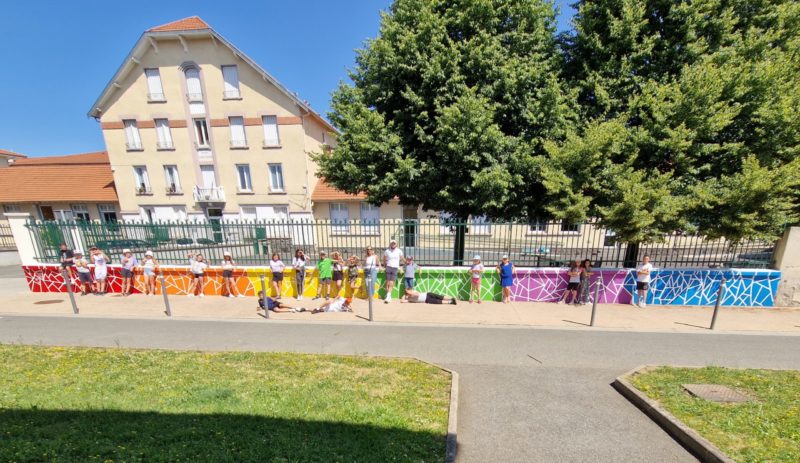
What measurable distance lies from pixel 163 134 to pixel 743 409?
2949 cm

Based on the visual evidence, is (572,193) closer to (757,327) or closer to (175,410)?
(757,327)

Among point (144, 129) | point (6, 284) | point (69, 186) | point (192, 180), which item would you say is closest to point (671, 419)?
point (6, 284)

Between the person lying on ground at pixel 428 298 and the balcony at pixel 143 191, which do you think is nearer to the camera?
the person lying on ground at pixel 428 298

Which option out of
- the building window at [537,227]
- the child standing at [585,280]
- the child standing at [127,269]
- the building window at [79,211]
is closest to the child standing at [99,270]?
the child standing at [127,269]

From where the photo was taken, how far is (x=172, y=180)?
22266 mm

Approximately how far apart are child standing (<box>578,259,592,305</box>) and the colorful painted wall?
0.92 feet

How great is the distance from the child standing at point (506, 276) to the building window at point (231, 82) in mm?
21220

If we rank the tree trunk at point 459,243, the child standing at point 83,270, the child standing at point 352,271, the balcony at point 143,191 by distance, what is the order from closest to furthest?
the child standing at point 352,271, the tree trunk at point 459,243, the child standing at point 83,270, the balcony at point 143,191

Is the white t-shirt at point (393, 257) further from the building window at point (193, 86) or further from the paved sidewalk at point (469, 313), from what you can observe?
the building window at point (193, 86)

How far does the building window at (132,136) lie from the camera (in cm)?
2161

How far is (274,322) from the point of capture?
7.66 m

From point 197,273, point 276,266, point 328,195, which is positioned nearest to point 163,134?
point 328,195

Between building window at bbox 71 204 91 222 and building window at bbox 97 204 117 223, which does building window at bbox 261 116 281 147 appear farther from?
building window at bbox 71 204 91 222

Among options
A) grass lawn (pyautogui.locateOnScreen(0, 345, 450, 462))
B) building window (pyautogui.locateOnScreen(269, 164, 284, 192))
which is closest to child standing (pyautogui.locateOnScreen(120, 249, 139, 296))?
grass lawn (pyautogui.locateOnScreen(0, 345, 450, 462))
